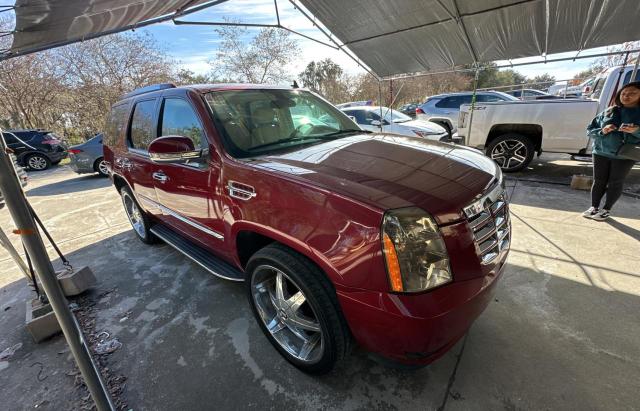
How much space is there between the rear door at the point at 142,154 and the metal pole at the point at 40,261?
5.92 ft

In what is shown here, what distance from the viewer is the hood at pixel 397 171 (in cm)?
146

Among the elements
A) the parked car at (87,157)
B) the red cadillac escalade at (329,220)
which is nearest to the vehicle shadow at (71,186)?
the parked car at (87,157)

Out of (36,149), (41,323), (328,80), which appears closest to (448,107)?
(41,323)

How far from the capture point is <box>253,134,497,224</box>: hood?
146 centimetres

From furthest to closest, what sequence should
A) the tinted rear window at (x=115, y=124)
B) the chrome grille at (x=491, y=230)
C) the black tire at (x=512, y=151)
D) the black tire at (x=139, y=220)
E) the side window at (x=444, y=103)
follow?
the side window at (x=444, y=103) < the black tire at (x=512, y=151) < the black tire at (x=139, y=220) < the tinted rear window at (x=115, y=124) < the chrome grille at (x=491, y=230)

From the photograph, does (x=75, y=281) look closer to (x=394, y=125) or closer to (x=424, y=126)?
(x=394, y=125)

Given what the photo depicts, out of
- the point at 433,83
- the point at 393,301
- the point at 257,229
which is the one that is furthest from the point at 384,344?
the point at 433,83

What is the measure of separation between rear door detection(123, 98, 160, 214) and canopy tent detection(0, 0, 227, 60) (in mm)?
841

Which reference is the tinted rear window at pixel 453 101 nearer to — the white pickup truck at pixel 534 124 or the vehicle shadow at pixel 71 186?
the white pickup truck at pixel 534 124

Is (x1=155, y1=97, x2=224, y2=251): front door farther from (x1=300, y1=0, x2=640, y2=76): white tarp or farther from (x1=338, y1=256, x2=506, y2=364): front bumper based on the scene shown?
(x1=300, y1=0, x2=640, y2=76): white tarp

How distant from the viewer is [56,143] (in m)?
12.1

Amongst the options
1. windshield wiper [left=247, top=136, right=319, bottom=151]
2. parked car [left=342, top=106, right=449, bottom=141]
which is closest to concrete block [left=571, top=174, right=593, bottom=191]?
parked car [left=342, top=106, right=449, bottom=141]

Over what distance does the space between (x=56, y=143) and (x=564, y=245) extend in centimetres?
1642

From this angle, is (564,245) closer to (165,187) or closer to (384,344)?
(384,344)
